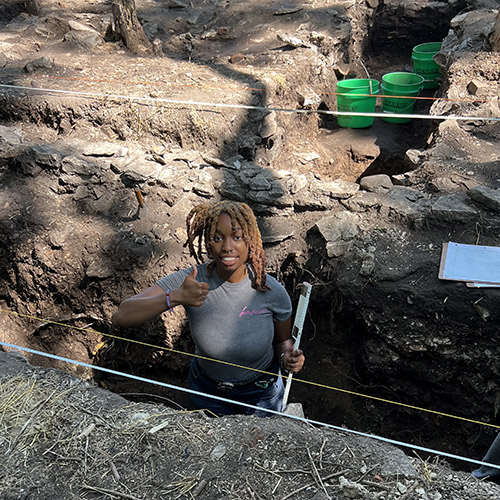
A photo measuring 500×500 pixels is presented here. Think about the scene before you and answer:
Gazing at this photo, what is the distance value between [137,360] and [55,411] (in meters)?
2.02

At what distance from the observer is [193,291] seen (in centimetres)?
254

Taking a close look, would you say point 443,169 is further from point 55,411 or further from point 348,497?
point 55,411

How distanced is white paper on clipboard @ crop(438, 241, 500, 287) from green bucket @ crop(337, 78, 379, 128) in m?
3.52

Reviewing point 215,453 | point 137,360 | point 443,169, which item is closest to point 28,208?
point 137,360

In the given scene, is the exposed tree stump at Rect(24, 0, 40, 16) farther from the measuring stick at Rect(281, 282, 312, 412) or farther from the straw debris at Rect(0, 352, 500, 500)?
the measuring stick at Rect(281, 282, 312, 412)

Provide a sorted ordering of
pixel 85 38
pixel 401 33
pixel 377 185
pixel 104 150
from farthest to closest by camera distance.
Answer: pixel 401 33 → pixel 85 38 → pixel 104 150 → pixel 377 185

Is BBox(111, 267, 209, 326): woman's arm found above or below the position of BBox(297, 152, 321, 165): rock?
above

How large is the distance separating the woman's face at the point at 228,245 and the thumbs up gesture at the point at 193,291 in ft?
0.49

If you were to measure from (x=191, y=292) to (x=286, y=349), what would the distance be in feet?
2.21

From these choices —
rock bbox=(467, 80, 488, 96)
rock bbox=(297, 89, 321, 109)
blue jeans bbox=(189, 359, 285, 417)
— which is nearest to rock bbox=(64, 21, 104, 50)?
rock bbox=(297, 89, 321, 109)

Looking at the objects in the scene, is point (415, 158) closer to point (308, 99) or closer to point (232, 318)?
point (308, 99)

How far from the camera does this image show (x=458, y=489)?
2.10m

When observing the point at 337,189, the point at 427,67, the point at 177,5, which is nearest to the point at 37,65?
the point at 177,5

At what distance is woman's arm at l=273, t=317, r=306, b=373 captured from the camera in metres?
2.76
